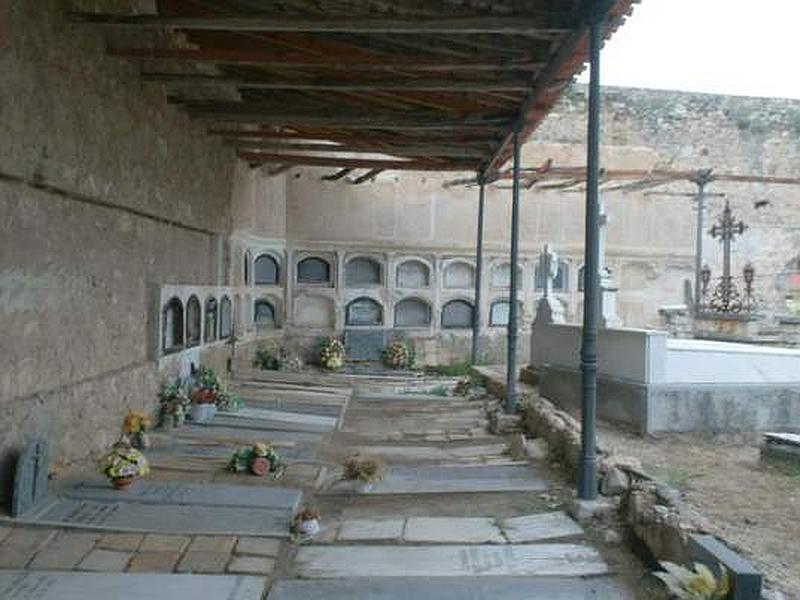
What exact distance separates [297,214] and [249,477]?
792 cm

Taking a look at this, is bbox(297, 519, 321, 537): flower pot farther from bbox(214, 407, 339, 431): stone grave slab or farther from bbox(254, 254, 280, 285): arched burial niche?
bbox(254, 254, 280, 285): arched burial niche

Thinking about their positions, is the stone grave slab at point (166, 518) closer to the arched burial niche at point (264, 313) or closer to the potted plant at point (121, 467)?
the potted plant at point (121, 467)

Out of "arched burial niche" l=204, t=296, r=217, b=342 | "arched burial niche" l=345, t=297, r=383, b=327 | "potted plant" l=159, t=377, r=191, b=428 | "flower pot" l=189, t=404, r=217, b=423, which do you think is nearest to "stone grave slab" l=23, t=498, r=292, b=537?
"potted plant" l=159, t=377, r=191, b=428

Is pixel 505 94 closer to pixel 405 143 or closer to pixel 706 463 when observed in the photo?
pixel 405 143

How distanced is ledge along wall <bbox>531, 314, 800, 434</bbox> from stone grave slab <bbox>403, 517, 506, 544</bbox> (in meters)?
2.62

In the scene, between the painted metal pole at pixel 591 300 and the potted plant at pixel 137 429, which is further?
the potted plant at pixel 137 429

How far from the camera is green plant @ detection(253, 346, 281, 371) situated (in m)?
10.5

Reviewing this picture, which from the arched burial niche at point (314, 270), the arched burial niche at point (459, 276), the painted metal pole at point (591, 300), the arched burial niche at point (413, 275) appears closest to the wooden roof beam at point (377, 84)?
the painted metal pole at point (591, 300)

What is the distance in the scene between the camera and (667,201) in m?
13.3

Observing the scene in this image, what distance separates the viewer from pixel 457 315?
12625 mm

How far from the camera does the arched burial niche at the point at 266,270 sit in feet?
37.1

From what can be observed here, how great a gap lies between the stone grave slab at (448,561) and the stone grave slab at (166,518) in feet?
1.27

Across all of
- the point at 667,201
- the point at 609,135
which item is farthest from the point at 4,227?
the point at 609,135

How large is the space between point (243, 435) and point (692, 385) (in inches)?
150
